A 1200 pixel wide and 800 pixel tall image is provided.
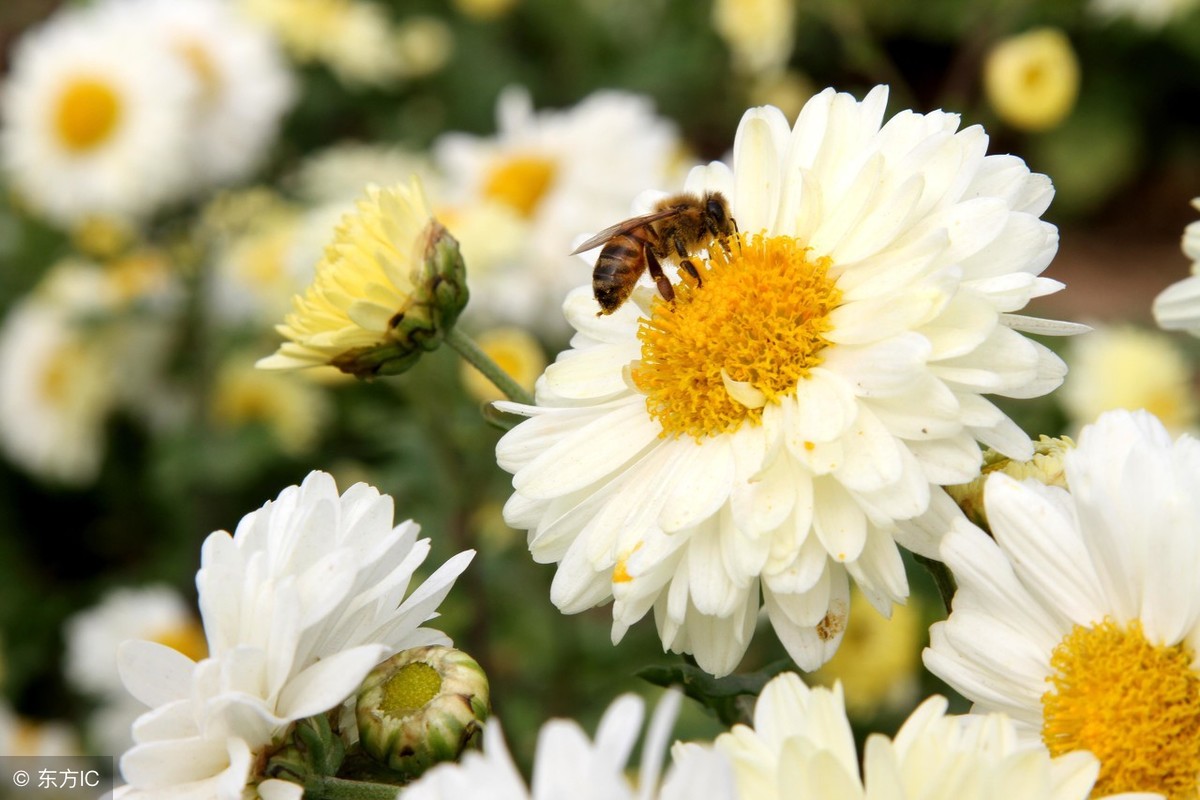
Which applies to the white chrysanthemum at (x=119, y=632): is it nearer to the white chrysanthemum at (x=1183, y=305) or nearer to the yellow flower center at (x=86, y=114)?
the yellow flower center at (x=86, y=114)

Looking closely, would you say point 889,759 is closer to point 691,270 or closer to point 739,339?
point 739,339

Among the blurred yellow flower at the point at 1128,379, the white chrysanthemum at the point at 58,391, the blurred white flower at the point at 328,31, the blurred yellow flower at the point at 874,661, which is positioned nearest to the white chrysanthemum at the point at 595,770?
the blurred yellow flower at the point at 874,661

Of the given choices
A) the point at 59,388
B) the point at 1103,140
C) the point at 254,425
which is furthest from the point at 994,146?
the point at 59,388

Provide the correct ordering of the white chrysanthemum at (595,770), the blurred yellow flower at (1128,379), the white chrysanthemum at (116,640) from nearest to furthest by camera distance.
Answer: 1. the white chrysanthemum at (595,770)
2. the blurred yellow flower at (1128,379)
3. the white chrysanthemum at (116,640)

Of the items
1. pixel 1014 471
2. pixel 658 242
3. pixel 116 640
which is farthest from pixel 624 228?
pixel 116 640

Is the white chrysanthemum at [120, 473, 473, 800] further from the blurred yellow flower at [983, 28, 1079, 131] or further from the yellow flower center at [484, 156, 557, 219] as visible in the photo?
the yellow flower center at [484, 156, 557, 219]

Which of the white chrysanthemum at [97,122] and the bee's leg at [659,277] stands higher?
the white chrysanthemum at [97,122]
